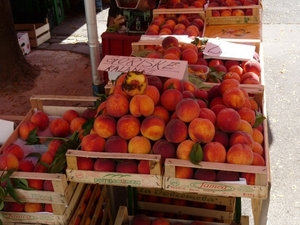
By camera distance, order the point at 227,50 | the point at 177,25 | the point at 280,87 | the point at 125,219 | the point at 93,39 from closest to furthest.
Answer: the point at 125,219, the point at 227,50, the point at 177,25, the point at 93,39, the point at 280,87

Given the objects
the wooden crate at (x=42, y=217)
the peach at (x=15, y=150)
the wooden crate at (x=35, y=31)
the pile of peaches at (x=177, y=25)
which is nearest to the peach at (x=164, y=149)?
the wooden crate at (x=42, y=217)

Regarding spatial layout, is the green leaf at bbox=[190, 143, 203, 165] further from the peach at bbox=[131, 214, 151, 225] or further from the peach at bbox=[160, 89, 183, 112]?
the peach at bbox=[131, 214, 151, 225]

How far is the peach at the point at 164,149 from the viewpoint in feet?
4.91

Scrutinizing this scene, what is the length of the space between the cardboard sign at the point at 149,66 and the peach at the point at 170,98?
0.10 metres

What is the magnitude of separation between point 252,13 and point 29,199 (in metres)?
2.74

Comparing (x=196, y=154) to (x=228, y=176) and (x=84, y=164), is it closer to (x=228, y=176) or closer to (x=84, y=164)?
(x=228, y=176)

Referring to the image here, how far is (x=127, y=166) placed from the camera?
151 centimetres

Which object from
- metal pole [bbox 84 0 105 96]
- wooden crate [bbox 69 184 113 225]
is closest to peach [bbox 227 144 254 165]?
wooden crate [bbox 69 184 113 225]

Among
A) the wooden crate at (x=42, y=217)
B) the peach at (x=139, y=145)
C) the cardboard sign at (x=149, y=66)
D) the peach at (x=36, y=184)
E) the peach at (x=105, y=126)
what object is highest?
the cardboard sign at (x=149, y=66)

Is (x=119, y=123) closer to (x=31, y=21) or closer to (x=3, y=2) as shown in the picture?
(x=3, y=2)

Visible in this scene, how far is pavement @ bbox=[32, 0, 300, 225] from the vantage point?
Result: 295cm

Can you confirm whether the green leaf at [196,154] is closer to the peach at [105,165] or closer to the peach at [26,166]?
the peach at [105,165]

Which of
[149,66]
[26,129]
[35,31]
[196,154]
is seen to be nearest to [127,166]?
[196,154]

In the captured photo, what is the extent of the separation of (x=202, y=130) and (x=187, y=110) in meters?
0.10
